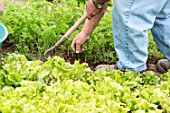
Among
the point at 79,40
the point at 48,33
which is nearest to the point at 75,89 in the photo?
the point at 79,40

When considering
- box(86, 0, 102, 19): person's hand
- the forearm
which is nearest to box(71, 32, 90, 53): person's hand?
the forearm

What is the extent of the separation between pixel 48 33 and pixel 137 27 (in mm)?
1038

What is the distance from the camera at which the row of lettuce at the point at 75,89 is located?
127 inches

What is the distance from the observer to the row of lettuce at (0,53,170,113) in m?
3.23

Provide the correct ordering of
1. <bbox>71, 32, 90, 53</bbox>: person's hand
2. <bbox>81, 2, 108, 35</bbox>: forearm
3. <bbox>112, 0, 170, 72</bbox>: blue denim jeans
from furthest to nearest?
<bbox>71, 32, 90, 53</bbox>: person's hand
<bbox>81, 2, 108, 35</bbox>: forearm
<bbox>112, 0, 170, 72</bbox>: blue denim jeans

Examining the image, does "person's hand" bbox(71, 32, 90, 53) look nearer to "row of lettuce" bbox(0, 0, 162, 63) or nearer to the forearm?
the forearm

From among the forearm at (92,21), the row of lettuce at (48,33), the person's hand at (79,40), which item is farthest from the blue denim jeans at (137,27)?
the row of lettuce at (48,33)

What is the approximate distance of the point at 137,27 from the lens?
3.69m

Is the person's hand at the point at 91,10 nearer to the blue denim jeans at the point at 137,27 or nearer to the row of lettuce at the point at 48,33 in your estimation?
the blue denim jeans at the point at 137,27

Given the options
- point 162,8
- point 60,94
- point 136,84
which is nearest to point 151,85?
point 136,84

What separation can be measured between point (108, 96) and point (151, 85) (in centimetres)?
56

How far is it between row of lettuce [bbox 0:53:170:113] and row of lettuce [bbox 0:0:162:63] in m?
0.53

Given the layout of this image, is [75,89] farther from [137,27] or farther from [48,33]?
[48,33]

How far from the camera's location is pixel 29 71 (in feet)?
12.3
